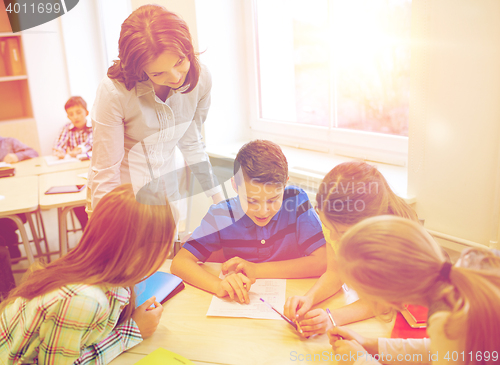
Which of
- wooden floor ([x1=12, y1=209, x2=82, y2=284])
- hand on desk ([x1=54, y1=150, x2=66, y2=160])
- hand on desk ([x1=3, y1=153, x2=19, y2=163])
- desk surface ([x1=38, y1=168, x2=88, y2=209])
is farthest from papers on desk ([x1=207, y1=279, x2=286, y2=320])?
hand on desk ([x1=3, y1=153, x2=19, y2=163])

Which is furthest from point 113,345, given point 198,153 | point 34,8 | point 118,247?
point 34,8

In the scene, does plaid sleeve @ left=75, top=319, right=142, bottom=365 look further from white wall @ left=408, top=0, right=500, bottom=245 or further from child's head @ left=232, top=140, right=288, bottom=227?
white wall @ left=408, top=0, right=500, bottom=245

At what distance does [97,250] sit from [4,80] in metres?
3.74

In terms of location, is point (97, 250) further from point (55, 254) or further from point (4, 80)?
point (4, 80)

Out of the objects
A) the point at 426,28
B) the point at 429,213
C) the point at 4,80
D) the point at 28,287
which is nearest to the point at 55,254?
the point at 4,80

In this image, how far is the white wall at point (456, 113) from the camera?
1314mm

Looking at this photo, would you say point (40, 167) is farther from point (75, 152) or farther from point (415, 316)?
point (415, 316)

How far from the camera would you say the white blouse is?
141 cm

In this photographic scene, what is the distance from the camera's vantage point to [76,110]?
332cm

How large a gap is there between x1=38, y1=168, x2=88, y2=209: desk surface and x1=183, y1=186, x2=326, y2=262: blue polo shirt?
1.07 m

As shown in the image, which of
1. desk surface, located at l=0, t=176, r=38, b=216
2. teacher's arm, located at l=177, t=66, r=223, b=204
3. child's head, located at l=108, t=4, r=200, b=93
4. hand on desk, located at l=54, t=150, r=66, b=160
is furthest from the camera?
hand on desk, located at l=54, t=150, r=66, b=160

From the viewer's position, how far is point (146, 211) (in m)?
0.92

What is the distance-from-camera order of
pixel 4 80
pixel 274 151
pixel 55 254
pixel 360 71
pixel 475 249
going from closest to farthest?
pixel 475 249, pixel 274 151, pixel 360 71, pixel 55 254, pixel 4 80

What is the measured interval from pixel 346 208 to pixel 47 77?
3.84 m
